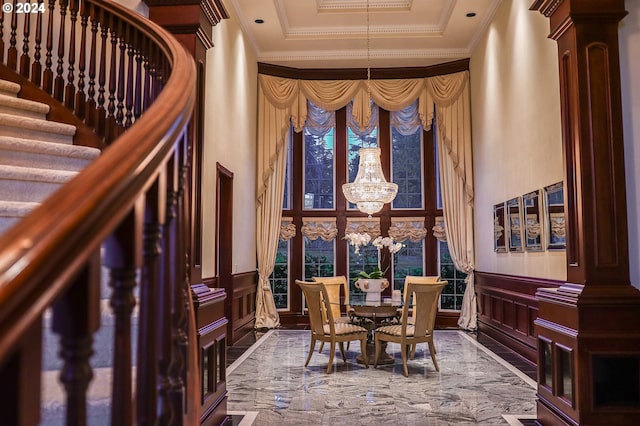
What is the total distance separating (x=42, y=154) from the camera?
297 centimetres

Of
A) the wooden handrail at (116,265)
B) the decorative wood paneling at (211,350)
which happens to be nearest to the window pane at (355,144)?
the decorative wood paneling at (211,350)

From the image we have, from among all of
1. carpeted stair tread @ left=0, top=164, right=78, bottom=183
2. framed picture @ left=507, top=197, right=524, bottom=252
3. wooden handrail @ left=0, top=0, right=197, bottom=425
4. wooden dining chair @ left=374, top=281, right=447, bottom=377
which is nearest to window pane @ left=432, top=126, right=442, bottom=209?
framed picture @ left=507, top=197, right=524, bottom=252

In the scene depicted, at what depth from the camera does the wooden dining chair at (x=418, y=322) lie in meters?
5.17

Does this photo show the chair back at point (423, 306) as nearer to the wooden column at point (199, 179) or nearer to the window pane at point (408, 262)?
the wooden column at point (199, 179)

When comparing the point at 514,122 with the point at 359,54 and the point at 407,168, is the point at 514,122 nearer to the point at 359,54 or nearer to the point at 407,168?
the point at 407,168

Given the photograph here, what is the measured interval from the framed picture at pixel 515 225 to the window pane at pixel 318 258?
11.2ft

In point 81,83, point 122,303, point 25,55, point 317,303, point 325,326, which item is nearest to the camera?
point 122,303

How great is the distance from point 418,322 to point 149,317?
4525mm

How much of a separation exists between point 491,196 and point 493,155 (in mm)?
588

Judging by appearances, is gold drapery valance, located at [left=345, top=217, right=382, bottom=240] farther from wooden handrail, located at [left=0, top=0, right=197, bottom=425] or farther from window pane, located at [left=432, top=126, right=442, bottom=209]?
wooden handrail, located at [left=0, top=0, right=197, bottom=425]

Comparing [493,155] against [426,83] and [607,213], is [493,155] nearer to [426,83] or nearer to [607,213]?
[426,83]

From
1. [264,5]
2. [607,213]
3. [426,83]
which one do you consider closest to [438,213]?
[426,83]

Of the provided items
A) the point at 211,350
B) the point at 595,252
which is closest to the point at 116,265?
the point at 211,350

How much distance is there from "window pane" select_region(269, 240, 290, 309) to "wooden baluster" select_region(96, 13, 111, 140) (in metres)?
5.93
